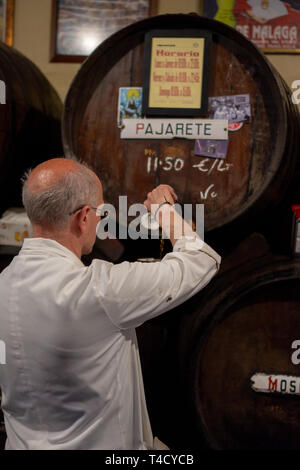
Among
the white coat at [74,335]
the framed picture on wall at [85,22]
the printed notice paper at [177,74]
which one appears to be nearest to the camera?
the white coat at [74,335]

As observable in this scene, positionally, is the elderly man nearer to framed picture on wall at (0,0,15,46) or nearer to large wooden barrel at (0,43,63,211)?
large wooden barrel at (0,43,63,211)

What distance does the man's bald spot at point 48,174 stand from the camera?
1.07 meters

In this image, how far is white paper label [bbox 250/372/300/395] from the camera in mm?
1468

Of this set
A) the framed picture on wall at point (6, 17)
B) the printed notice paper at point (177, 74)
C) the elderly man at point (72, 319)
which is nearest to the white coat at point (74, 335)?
the elderly man at point (72, 319)

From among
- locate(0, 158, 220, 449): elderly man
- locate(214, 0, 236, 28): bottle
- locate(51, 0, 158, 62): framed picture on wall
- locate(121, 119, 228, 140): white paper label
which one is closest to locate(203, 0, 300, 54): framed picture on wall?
locate(214, 0, 236, 28): bottle

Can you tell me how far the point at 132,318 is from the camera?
3.43ft

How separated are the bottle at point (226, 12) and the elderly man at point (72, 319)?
163 centimetres

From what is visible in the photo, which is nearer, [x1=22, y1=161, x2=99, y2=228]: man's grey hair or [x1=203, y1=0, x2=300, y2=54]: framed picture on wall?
[x1=22, y1=161, x2=99, y2=228]: man's grey hair

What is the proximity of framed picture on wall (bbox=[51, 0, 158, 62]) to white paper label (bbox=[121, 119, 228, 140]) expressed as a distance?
1082 millimetres

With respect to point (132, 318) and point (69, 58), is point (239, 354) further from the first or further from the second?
point (69, 58)

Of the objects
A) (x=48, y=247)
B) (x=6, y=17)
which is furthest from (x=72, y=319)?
(x=6, y=17)

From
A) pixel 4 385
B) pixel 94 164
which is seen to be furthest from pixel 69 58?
pixel 4 385

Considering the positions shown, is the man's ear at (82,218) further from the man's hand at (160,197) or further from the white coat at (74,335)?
the man's hand at (160,197)

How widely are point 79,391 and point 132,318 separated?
22cm
